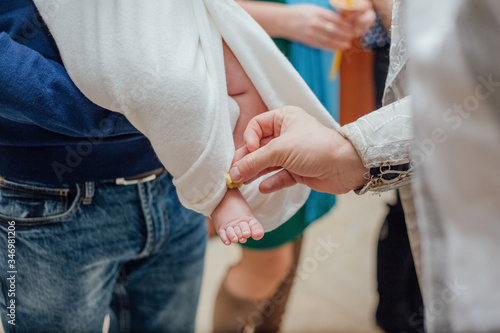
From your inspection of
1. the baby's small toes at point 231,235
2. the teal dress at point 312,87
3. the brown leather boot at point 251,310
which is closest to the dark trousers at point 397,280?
the teal dress at point 312,87

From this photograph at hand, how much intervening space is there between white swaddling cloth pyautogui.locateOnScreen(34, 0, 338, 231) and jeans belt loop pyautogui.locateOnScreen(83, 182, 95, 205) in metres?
0.12

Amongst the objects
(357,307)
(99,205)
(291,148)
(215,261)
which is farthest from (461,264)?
(215,261)

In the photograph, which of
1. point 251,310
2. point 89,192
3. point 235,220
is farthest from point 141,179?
point 251,310

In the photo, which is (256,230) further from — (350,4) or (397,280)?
(350,4)

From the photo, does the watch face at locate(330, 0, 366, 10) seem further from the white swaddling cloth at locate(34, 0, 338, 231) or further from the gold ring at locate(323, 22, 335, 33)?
the white swaddling cloth at locate(34, 0, 338, 231)

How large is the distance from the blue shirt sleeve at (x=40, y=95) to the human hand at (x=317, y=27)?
41cm

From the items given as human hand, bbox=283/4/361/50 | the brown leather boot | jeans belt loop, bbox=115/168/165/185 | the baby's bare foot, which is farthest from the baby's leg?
the brown leather boot

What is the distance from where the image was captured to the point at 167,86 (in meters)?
0.53

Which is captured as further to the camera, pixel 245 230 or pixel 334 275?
pixel 334 275

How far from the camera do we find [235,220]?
0.56 metres

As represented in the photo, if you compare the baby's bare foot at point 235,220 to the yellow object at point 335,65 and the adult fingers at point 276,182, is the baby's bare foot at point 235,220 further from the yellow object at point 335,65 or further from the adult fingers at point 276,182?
the yellow object at point 335,65

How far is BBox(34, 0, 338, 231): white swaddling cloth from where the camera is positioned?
53 cm

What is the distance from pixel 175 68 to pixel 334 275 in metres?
1.20

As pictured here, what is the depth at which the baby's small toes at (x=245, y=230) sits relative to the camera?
1.73ft
